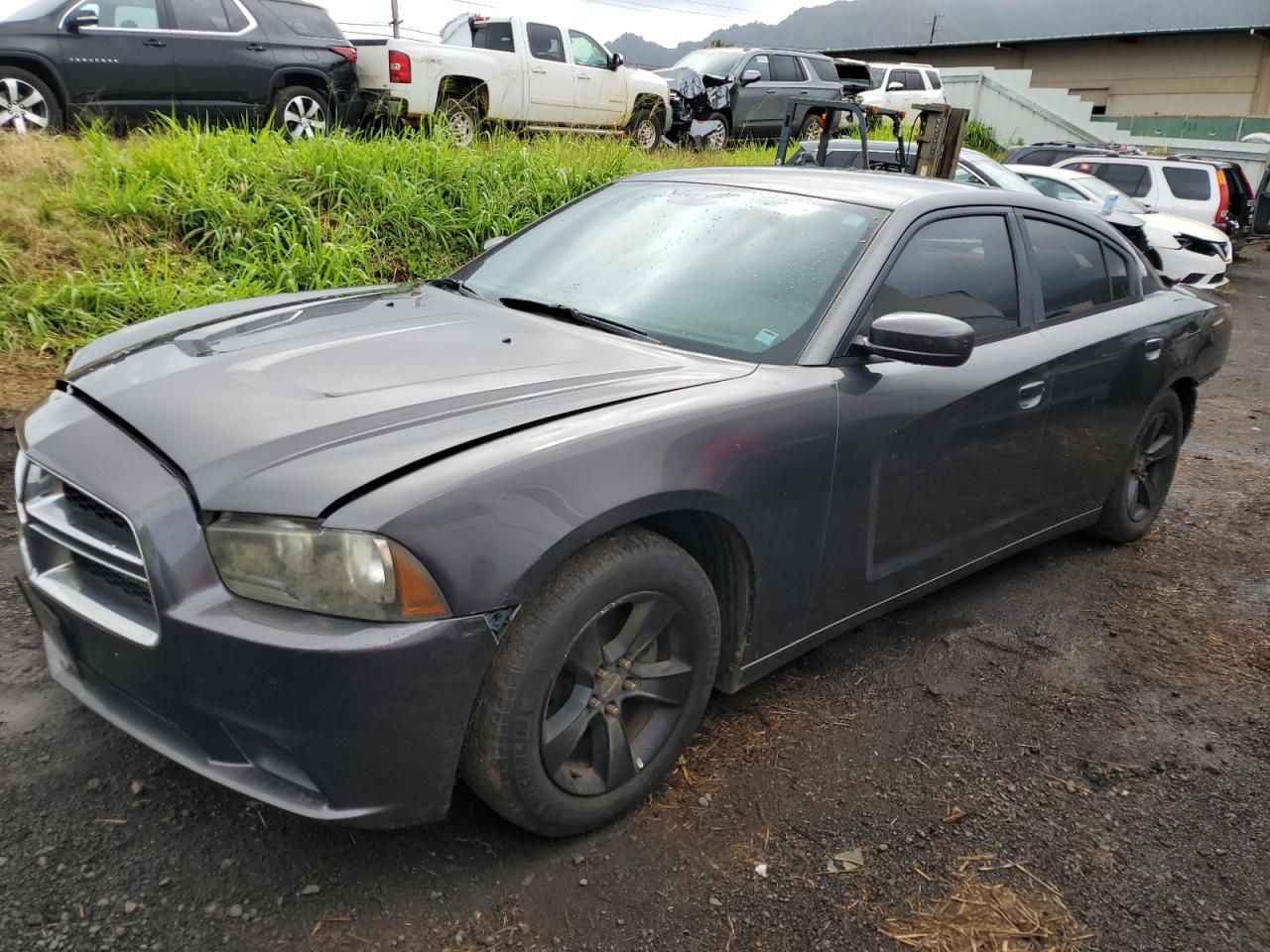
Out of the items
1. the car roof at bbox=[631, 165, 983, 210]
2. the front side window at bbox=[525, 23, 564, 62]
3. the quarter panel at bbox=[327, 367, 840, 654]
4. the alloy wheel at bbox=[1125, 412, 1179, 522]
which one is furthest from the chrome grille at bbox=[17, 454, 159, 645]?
the front side window at bbox=[525, 23, 564, 62]

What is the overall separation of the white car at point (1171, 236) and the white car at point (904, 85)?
8.38 metres

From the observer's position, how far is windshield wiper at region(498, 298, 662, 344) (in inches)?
113

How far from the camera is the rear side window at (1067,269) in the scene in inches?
142

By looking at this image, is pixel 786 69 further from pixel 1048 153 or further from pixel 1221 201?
pixel 1221 201

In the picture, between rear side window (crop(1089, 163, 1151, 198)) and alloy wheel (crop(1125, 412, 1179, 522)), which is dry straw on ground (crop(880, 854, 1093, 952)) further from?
rear side window (crop(1089, 163, 1151, 198))

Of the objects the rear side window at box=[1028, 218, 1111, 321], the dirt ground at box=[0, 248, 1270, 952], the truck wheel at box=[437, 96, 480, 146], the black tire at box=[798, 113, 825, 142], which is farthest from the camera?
the black tire at box=[798, 113, 825, 142]

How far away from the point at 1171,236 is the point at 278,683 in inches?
527

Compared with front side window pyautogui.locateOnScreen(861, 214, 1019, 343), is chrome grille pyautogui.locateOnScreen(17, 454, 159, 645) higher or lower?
lower

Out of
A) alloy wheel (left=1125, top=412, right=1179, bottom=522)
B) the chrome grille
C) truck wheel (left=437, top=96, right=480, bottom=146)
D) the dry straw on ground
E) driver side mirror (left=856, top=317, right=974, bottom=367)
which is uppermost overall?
truck wheel (left=437, top=96, right=480, bottom=146)

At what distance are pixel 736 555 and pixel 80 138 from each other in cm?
762

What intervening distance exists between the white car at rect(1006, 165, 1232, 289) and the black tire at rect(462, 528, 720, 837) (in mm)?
11581

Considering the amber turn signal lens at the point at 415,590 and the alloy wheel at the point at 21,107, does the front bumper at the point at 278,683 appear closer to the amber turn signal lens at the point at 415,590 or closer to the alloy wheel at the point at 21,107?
the amber turn signal lens at the point at 415,590

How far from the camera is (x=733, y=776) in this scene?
267 cm

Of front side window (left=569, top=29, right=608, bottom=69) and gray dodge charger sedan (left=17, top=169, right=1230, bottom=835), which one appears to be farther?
front side window (left=569, top=29, right=608, bottom=69)
